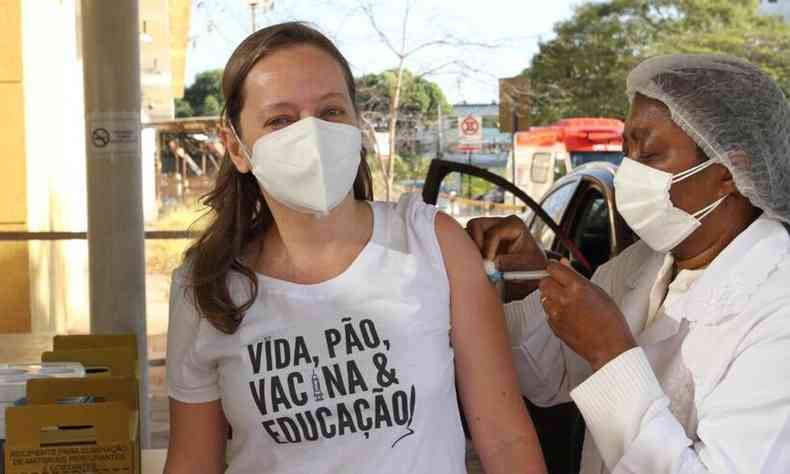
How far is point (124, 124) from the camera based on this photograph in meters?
4.38

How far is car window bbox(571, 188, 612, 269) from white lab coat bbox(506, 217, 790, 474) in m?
3.14

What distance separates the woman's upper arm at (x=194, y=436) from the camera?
5.95ft

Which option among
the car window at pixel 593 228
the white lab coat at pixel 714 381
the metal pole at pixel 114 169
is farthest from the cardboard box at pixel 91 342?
the car window at pixel 593 228

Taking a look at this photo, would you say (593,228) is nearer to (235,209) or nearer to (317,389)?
(235,209)

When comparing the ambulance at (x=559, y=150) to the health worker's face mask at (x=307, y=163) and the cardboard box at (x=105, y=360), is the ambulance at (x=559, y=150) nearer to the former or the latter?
the cardboard box at (x=105, y=360)

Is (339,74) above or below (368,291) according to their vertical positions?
above

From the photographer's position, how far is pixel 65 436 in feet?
5.98

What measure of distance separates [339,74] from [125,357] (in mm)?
847

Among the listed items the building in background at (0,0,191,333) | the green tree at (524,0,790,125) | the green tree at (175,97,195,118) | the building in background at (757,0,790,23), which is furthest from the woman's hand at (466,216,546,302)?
the building in background at (757,0,790,23)

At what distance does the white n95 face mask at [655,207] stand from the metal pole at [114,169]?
282cm

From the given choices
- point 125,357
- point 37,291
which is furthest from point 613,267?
point 37,291

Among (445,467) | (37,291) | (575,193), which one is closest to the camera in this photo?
(445,467)

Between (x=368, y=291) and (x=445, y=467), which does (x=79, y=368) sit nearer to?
(x=368, y=291)

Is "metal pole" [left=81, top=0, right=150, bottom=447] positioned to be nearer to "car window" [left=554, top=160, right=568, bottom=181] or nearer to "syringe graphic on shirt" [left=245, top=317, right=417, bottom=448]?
"syringe graphic on shirt" [left=245, top=317, right=417, bottom=448]
